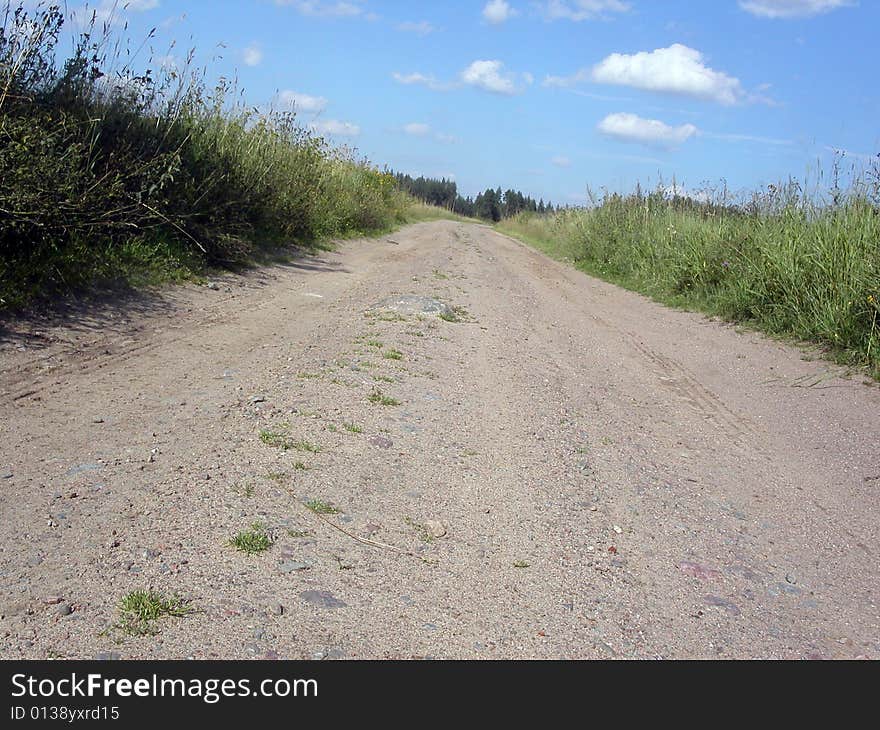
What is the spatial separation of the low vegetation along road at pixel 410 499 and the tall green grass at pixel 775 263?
1505mm

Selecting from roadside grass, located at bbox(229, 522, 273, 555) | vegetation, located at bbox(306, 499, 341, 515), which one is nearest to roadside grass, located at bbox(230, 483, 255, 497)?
vegetation, located at bbox(306, 499, 341, 515)

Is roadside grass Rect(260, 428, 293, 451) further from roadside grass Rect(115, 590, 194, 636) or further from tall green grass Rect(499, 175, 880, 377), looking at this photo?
tall green grass Rect(499, 175, 880, 377)

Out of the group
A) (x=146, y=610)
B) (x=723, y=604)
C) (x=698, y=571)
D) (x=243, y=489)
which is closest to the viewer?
(x=146, y=610)

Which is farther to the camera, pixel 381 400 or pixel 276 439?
pixel 381 400

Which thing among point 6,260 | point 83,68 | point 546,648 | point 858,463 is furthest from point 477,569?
point 83,68

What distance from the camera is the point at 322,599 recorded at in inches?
127

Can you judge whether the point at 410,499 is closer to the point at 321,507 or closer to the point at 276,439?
the point at 321,507

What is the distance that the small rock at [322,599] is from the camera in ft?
10.4

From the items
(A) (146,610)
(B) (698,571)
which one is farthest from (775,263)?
(A) (146,610)

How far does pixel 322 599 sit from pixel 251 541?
51 centimetres

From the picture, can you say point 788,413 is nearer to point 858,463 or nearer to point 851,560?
point 858,463

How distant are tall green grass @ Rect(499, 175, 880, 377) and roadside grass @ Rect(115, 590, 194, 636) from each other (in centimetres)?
747

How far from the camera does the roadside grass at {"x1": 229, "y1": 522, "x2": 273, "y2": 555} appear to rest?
351 cm

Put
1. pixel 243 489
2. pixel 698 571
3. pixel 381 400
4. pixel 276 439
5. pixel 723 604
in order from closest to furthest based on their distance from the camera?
pixel 723 604 → pixel 698 571 → pixel 243 489 → pixel 276 439 → pixel 381 400
